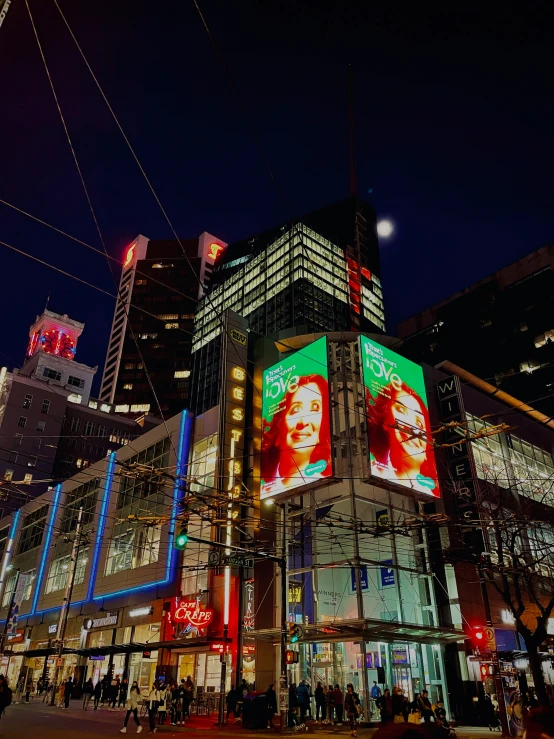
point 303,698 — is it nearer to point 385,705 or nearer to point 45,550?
point 385,705

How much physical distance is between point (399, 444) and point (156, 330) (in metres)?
112

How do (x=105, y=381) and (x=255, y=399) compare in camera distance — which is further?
(x=105, y=381)

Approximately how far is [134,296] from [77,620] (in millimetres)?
106555

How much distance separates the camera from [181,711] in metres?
26.3

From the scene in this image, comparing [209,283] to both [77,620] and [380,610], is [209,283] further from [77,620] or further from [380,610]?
[380,610]

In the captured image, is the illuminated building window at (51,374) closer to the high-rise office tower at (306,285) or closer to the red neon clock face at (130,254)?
the high-rise office tower at (306,285)

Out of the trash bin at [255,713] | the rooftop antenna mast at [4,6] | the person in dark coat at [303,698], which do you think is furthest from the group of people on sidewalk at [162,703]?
the rooftop antenna mast at [4,6]

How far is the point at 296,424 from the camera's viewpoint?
33.9 metres

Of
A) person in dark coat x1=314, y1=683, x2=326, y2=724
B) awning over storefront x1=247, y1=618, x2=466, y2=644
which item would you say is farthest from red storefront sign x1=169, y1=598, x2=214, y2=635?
person in dark coat x1=314, y1=683, x2=326, y2=724

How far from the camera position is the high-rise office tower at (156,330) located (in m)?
130

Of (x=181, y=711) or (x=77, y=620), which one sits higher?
(x=77, y=620)

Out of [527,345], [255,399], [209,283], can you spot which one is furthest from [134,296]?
[255,399]

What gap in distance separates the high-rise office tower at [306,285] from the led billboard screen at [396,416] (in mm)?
62014

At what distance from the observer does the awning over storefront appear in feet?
84.8
